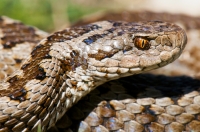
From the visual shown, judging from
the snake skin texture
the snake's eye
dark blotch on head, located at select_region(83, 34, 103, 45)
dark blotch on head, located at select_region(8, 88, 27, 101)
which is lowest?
the snake skin texture

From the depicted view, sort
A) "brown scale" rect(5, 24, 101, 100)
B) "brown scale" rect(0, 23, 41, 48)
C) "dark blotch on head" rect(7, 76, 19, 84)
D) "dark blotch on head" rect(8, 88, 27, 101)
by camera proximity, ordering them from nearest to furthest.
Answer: "dark blotch on head" rect(8, 88, 27, 101), "brown scale" rect(5, 24, 101, 100), "dark blotch on head" rect(7, 76, 19, 84), "brown scale" rect(0, 23, 41, 48)

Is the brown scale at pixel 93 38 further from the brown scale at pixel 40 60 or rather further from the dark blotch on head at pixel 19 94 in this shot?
the dark blotch on head at pixel 19 94

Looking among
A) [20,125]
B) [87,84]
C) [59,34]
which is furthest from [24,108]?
[59,34]

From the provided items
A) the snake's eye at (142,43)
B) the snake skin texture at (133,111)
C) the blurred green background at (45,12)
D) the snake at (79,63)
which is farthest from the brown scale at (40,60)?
the blurred green background at (45,12)

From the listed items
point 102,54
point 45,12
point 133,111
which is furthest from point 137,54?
point 45,12

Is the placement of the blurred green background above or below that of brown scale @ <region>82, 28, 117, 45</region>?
above

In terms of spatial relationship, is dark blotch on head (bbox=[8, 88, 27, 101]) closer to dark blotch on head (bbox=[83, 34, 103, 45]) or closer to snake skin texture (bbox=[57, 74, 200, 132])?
snake skin texture (bbox=[57, 74, 200, 132])

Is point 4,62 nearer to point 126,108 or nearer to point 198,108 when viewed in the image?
point 126,108

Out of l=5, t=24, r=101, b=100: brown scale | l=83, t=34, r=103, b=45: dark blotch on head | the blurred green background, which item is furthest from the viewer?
the blurred green background

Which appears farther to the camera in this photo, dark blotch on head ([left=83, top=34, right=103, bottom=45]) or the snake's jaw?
dark blotch on head ([left=83, top=34, right=103, bottom=45])

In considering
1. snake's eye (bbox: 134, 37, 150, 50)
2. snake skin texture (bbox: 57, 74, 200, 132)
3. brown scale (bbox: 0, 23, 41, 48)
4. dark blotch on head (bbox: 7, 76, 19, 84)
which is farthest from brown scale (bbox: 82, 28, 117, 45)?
brown scale (bbox: 0, 23, 41, 48)
